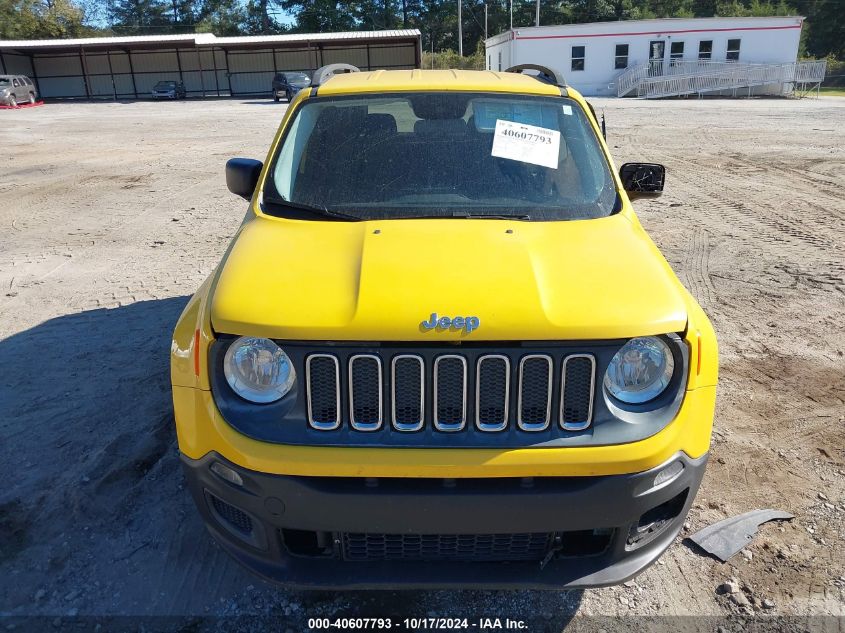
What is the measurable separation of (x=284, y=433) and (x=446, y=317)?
2.22 ft

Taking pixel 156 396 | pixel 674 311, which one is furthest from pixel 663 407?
pixel 156 396

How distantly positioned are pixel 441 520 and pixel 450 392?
1.40ft

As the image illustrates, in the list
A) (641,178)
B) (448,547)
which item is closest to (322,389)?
(448,547)

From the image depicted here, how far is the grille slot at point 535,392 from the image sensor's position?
2.30 meters

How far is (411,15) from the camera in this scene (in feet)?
218

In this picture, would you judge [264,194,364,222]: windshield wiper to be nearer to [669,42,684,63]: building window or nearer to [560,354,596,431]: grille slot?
[560,354,596,431]: grille slot

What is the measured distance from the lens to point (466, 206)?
10.6ft

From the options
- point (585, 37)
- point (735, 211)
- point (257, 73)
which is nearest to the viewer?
point (735, 211)

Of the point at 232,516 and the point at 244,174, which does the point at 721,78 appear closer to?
the point at 244,174

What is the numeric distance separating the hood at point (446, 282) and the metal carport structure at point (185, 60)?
43.5 m

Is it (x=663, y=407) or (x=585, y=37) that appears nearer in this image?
(x=663, y=407)

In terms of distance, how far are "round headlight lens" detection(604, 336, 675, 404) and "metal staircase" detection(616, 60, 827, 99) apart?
39.8 meters

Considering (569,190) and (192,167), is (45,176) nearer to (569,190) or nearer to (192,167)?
A: (192,167)

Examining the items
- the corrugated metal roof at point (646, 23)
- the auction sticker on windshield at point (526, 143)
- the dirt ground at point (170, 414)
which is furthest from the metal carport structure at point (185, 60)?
the auction sticker on windshield at point (526, 143)
